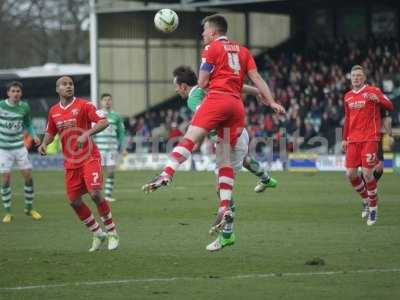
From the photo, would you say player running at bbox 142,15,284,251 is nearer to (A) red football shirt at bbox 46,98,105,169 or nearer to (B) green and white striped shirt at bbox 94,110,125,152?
(A) red football shirt at bbox 46,98,105,169

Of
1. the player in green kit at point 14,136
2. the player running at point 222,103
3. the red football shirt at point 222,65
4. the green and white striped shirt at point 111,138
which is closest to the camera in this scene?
the player running at point 222,103

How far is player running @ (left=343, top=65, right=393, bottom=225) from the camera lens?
52.7 feet

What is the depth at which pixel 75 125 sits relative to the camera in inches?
511

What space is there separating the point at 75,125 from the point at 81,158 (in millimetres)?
479

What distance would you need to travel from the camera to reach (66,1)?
6644 centimetres

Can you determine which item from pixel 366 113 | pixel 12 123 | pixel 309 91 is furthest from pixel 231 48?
pixel 309 91

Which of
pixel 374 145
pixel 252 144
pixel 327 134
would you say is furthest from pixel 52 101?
pixel 374 145

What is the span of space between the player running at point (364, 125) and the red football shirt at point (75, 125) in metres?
5.14

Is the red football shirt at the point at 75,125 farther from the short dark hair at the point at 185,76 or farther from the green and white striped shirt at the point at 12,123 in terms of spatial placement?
the green and white striped shirt at the point at 12,123

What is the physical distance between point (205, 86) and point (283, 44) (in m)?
39.0

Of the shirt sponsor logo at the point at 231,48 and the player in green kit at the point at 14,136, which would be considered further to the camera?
the player in green kit at the point at 14,136

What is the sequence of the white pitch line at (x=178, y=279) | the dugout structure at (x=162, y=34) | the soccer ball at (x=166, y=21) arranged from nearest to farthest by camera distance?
1. the white pitch line at (x=178, y=279)
2. the soccer ball at (x=166, y=21)
3. the dugout structure at (x=162, y=34)

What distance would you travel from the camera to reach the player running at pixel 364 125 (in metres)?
16.1

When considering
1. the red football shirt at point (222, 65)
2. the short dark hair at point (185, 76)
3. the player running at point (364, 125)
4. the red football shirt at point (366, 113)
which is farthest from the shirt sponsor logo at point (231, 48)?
the red football shirt at point (366, 113)
